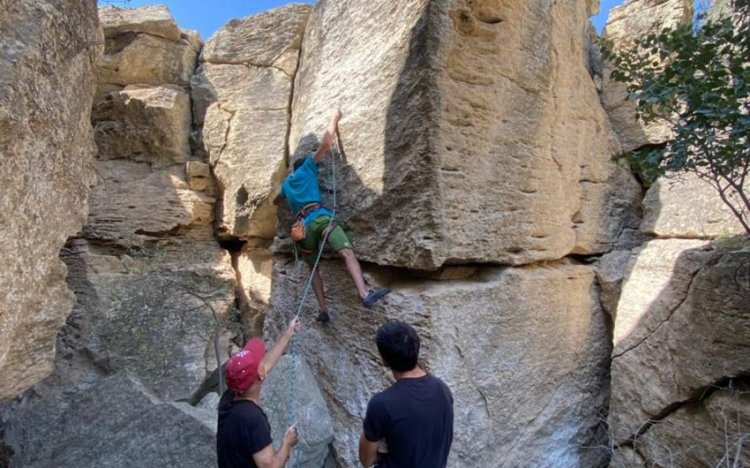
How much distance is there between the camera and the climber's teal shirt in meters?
3.85

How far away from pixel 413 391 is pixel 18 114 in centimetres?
230

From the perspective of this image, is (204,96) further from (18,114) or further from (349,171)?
(18,114)

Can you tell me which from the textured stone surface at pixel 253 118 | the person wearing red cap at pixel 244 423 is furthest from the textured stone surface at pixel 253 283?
the person wearing red cap at pixel 244 423

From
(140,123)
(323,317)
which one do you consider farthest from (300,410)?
(140,123)

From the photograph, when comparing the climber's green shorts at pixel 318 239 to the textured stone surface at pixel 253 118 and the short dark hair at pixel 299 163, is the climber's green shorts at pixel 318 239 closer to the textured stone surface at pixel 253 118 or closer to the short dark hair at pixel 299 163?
the short dark hair at pixel 299 163

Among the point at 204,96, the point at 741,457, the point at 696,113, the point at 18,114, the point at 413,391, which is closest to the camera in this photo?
the point at 413,391

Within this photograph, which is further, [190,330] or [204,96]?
[204,96]

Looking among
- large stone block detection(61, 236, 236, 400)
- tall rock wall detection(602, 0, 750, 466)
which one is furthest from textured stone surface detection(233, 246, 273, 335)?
tall rock wall detection(602, 0, 750, 466)

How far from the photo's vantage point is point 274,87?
796 centimetres

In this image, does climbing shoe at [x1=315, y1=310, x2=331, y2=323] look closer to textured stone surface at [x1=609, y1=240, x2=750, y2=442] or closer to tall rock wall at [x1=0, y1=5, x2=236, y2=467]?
tall rock wall at [x1=0, y1=5, x2=236, y2=467]

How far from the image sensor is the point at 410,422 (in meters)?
2.03

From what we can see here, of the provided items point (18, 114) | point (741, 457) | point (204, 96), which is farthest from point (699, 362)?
point (204, 96)

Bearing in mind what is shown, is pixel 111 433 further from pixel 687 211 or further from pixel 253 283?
pixel 687 211

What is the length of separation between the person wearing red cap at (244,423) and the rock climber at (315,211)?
1.52 meters
